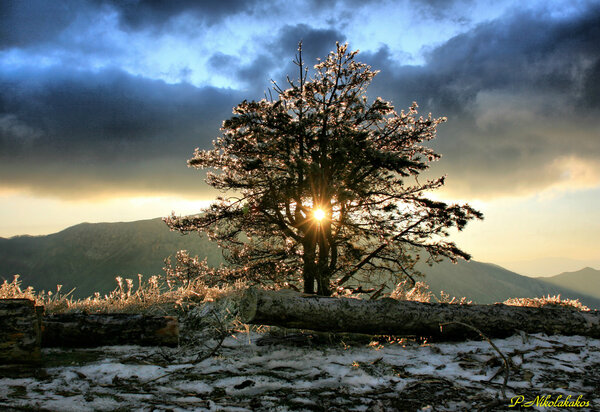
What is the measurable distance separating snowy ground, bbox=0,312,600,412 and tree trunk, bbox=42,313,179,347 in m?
0.42

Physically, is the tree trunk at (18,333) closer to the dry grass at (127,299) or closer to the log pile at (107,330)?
the log pile at (107,330)

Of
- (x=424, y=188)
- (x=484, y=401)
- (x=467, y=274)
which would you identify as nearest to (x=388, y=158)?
(x=424, y=188)

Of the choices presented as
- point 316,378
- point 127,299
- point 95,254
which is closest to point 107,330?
point 127,299

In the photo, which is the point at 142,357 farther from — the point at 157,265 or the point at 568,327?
the point at 157,265

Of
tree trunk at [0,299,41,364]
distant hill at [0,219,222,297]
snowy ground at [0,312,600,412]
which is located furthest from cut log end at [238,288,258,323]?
distant hill at [0,219,222,297]

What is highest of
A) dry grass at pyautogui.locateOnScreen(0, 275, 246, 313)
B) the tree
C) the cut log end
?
the tree

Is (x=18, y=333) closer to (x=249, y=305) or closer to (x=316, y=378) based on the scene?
(x=249, y=305)

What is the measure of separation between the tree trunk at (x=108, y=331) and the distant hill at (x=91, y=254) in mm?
119784

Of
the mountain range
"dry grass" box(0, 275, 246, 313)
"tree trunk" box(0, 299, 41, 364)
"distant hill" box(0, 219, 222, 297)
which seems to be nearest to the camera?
"tree trunk" box(0, 299, 41, 364)

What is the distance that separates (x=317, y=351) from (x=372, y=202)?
5785 mm
